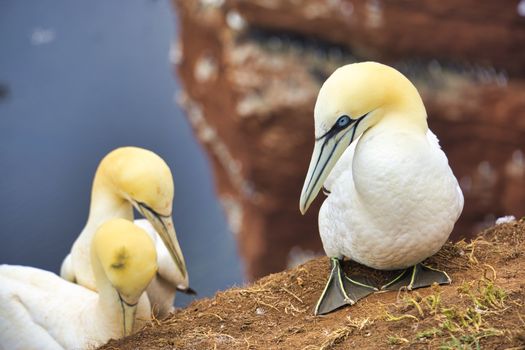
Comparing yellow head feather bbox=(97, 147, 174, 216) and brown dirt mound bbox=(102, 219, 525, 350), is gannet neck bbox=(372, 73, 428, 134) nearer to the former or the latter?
brown dirt mound bbox=(102, 219, 525, 350)

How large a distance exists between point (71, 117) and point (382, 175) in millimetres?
4503

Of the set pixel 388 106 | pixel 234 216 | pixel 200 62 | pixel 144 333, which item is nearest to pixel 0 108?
pixel 200 62

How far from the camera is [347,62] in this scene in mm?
7309

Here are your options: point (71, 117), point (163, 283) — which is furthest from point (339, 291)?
point (71, 117)

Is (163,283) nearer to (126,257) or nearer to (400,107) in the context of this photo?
(126,257)

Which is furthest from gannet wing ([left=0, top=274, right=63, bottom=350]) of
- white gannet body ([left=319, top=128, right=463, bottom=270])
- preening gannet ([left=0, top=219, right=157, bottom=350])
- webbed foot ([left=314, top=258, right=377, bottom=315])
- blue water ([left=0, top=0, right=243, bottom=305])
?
blue water ([left=0, top=0, right=243, bottom=305])

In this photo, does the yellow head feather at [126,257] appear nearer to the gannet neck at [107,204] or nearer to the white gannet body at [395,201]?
the gannet neck at [107,204]

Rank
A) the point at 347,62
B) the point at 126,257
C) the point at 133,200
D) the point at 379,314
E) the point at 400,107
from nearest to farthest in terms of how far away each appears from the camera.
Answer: the point at 379,314
the point at 400,107
the point at 126,257
the point at 133,200
the point at 347,62

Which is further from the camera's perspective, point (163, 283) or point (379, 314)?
point (163, 283)

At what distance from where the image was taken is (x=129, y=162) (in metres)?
3.89

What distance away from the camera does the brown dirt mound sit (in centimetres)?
247

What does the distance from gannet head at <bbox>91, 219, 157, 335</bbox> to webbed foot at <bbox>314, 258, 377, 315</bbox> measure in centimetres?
77

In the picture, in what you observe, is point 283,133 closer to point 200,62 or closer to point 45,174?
point 200,62

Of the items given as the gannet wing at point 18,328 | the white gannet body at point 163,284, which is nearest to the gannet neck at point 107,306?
the gannet wing at point 18,328
